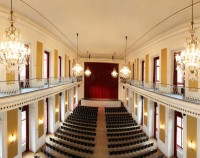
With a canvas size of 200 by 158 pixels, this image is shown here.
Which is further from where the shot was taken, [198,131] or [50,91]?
[50,91]

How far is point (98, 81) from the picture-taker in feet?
84.4

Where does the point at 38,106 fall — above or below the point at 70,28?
below

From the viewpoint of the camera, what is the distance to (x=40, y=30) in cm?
1011

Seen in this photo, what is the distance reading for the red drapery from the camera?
1007 inches

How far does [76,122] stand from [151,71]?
8.13 metres

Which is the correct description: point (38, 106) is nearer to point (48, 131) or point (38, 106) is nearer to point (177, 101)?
point (48, 131)

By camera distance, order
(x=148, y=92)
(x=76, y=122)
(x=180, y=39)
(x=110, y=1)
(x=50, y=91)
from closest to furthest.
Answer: (x=110, y=1)
(x=180, y=39)
(x=50, y=91)
(x=148, y=92)
(x=76, y=122)

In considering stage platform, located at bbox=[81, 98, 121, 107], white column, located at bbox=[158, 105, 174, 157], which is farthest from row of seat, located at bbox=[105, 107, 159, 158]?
stage platform, located at bbox=[81, 98, 121, 107]

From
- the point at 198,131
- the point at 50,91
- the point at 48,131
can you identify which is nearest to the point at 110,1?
the point at 50,91

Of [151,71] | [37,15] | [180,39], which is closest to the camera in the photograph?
[37,15]

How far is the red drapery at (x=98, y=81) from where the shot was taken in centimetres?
2558

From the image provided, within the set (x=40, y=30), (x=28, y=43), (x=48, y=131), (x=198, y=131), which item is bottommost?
(x=48, y=131)

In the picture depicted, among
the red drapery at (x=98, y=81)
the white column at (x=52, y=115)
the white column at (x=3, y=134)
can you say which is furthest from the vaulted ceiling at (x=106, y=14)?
the red drapery at (x=98, y=81)

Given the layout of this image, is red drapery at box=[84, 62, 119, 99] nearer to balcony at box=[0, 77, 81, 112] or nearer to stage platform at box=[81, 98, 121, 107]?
stage platform at box=[81, 98, 121, 107]
